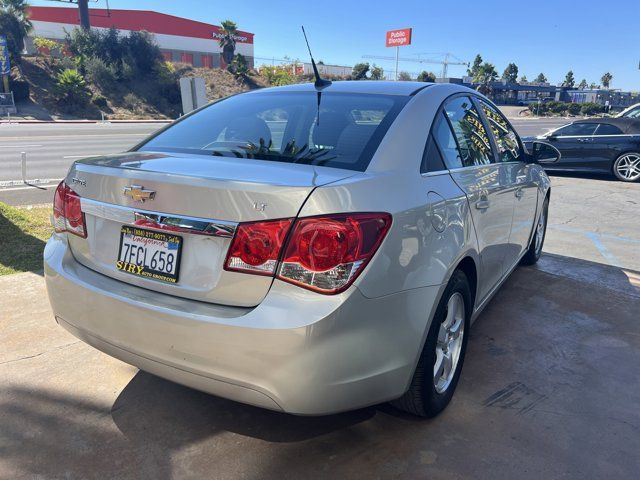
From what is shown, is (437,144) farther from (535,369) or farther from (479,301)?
(535,369)

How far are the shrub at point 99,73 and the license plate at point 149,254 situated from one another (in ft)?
162

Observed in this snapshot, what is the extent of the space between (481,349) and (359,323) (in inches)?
74.6

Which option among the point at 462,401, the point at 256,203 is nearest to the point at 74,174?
the point at 256,203

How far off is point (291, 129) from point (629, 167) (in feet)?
39.1

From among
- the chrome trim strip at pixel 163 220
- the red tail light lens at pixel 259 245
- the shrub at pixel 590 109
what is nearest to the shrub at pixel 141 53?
the shrub at pixel 590 109

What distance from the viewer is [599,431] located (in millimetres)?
2668

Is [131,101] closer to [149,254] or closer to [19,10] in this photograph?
[19,10]

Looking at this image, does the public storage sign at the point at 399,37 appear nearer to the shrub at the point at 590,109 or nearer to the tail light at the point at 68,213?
the shrub at the point at 590,109

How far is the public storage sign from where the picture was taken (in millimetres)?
77938

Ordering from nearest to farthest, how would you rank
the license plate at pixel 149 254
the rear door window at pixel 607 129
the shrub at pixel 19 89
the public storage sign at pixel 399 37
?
the license plate at pixel 149 254 < the rear door window at pixel 607 129 < the shrub at pixel 19 89 < the public storage sign at pixel 399 37

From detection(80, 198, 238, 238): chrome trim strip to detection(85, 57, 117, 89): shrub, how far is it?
49.4 m

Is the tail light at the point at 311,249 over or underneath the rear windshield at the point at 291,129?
underneath

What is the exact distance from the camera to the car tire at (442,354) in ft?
8.07

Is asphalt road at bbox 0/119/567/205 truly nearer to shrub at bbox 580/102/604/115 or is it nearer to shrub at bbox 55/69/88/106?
shrub at bbox 55/69/88/106
